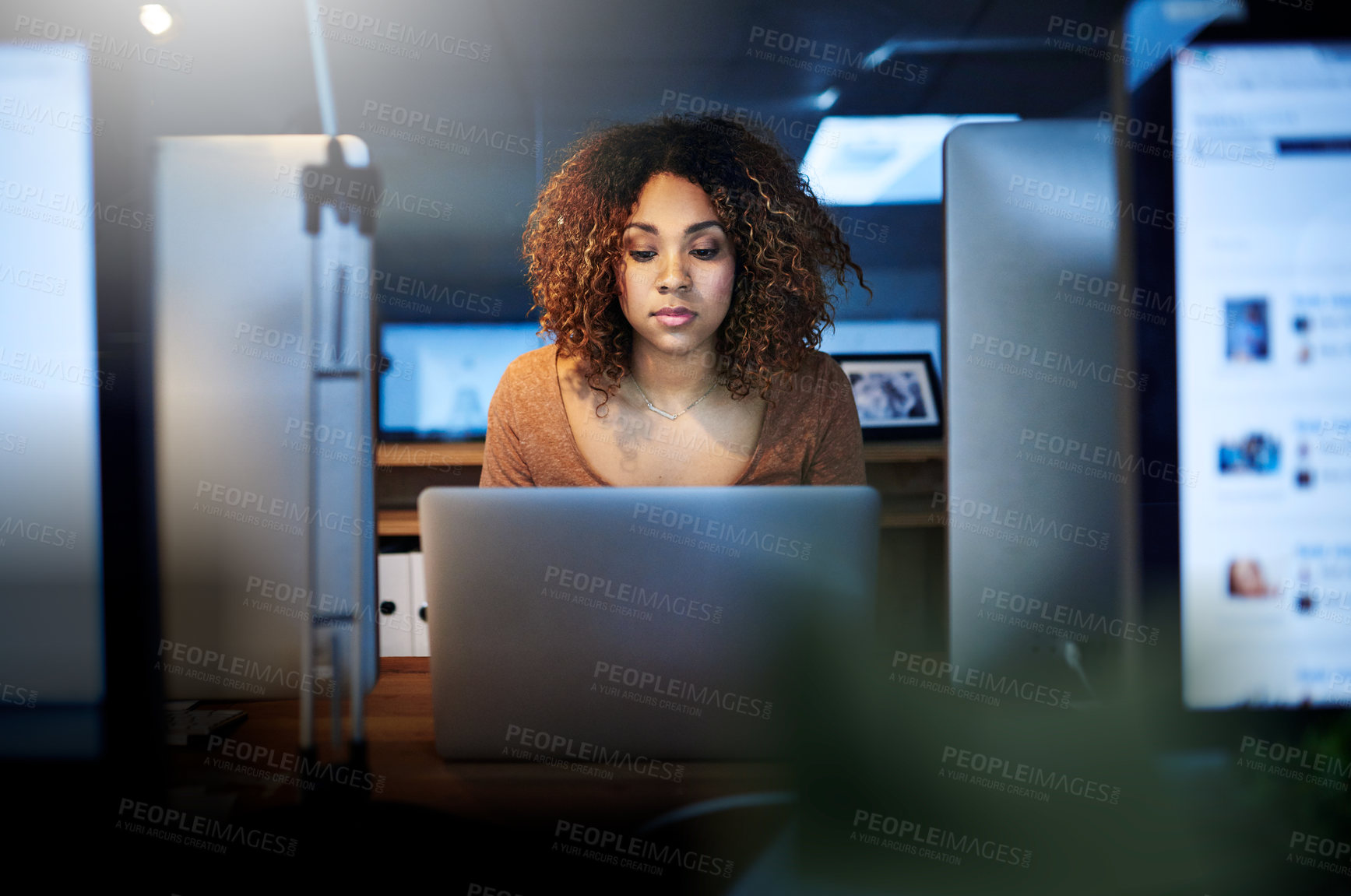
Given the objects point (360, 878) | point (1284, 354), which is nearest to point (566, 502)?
point (360, 878)

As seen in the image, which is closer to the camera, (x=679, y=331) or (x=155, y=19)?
(x=155, y=19)

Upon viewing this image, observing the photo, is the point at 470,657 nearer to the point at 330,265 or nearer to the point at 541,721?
the point at 541,721

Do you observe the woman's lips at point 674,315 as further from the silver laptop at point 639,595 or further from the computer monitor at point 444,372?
the computer monitor at point 444,372

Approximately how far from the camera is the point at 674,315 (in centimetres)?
111

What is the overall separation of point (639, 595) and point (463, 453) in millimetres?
2375

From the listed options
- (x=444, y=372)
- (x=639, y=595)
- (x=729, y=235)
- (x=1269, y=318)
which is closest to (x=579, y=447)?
(x=729, y=235)

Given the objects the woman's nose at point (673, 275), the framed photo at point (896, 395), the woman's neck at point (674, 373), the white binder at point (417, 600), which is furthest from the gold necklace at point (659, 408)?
the framed photo at point (896, 395)

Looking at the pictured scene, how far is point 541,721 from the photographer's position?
518 millimetres

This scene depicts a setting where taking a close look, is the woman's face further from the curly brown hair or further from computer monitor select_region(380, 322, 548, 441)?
computer monitor select_region(380, 322, 548, 441)

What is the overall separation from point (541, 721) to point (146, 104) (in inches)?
17.2

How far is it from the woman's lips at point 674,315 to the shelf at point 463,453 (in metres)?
1.72

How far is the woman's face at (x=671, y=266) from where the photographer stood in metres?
1.11

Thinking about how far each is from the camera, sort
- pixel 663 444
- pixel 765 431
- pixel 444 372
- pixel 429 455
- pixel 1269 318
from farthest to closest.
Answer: pixel 444 372
pixel 429 455
pixel 765 431
pixel 663 444
pixel 1269 318

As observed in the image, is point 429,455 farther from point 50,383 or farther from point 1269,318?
point 1269,318
